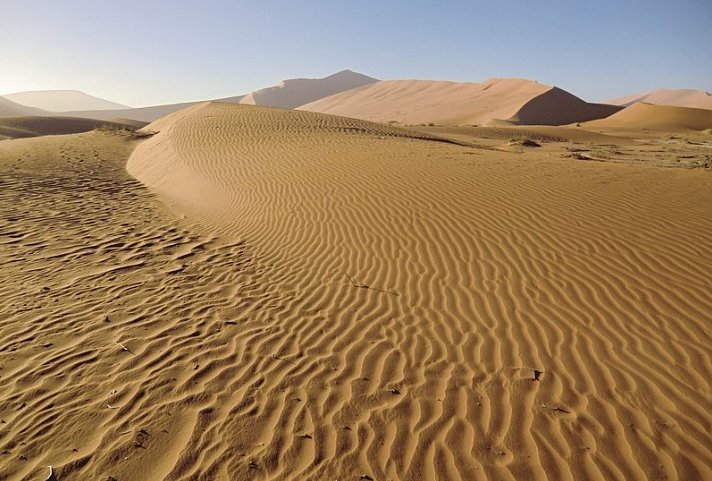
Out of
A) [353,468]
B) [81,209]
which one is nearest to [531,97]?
[81,209]

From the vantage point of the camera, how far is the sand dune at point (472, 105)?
48.4 metres

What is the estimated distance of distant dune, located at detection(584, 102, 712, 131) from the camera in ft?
119

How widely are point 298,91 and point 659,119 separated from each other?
316 feet

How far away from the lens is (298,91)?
387 feet

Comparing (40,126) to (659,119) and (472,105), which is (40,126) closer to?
(472,105)

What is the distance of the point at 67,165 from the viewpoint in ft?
47.5

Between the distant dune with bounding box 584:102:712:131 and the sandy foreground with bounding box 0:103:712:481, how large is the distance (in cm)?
3410

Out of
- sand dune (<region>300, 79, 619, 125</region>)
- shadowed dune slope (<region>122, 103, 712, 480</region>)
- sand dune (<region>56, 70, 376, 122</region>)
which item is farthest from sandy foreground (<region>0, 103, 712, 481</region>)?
sand dune (<region>56, 70, 376, 122</region>)

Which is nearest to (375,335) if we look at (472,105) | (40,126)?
(40,126)

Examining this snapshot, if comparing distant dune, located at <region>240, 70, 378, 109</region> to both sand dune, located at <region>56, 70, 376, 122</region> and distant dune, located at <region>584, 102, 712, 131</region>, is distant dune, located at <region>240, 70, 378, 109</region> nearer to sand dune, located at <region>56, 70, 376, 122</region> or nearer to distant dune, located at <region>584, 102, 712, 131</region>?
sand dune, located at <region>56, 70, 376, 122</region>

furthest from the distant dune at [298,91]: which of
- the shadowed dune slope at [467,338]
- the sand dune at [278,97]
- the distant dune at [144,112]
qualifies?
the shadowed dune slope at [467,338]

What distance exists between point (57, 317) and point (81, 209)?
5770 mm

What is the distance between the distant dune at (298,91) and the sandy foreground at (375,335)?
105 metres

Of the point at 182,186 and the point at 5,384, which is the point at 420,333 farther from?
the point at 182,186
